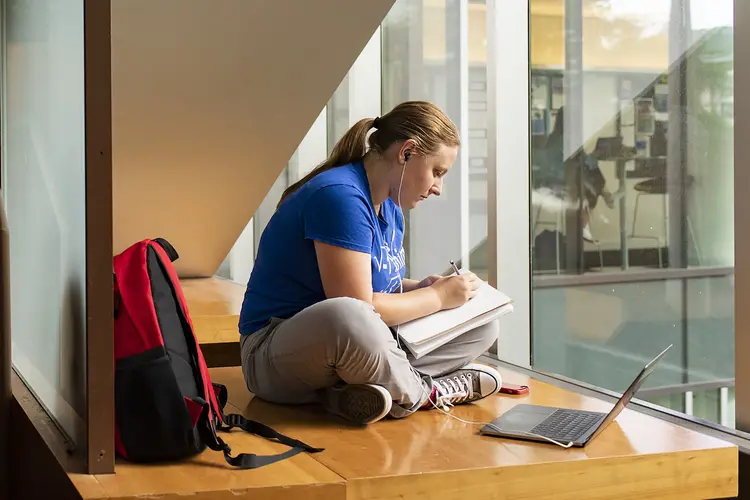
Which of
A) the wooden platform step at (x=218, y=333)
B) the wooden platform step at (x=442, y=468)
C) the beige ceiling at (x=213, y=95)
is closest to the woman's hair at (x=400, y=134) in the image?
the wooden platform step at (x=442, y=468)

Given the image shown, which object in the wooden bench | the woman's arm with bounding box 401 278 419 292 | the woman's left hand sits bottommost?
the wooden bench

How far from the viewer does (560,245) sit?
2902 mm

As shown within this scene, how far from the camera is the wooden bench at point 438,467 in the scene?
1.42 meters

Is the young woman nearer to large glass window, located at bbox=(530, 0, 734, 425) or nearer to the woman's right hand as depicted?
the woman's right hand

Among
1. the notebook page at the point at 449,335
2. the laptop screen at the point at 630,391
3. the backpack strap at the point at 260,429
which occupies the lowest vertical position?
the backpack strap at the point at 260,429

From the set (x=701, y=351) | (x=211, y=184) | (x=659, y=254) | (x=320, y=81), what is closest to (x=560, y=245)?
(x=659, y=254)

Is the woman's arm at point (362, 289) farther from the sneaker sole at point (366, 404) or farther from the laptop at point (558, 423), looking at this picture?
the laptop at point (558, 423)

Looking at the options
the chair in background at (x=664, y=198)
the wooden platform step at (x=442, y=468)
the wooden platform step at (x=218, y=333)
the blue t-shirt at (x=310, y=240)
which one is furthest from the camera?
the wooden platform step at (x=218, y=333)

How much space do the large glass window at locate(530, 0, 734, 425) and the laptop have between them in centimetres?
37

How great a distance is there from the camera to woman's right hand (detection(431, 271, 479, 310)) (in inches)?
80.7

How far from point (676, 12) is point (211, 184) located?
6.91ft

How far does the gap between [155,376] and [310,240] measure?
1.88 feet

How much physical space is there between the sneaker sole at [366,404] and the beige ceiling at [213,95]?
136 centimetres

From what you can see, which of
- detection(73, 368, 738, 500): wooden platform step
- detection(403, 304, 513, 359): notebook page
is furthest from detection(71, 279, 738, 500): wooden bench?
detection(403, 304, 513, 359): notebook page
